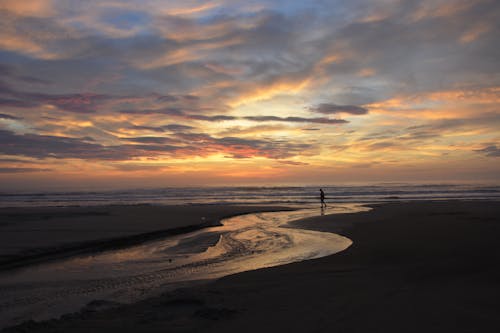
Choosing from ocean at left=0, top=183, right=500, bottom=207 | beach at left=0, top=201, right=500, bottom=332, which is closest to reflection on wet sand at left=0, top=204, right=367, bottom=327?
beach at left=0, top=201, right=500, bottom=332

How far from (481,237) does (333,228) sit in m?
7.27

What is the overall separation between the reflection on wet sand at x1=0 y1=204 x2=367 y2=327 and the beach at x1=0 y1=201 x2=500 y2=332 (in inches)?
36.5

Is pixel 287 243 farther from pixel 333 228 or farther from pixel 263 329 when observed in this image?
pixel 263 329

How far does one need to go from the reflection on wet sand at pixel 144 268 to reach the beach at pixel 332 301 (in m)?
Result: 0.93

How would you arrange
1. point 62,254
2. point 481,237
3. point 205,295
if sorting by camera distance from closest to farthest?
point 205,295, point 62,254, point 481,237

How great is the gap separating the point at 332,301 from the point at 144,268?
245 inches

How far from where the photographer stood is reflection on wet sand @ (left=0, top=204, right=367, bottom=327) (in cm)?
799

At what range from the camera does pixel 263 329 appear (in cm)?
586

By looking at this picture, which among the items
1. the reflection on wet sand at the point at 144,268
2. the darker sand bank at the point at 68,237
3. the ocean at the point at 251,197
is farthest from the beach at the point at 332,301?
the ocean at the point at 251,197

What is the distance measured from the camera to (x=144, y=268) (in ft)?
36.4

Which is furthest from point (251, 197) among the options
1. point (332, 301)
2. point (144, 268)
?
point (332, 301)

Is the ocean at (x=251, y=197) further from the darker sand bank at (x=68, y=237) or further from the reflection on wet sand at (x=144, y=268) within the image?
the reflection on wet sand at (x=144, y=268)

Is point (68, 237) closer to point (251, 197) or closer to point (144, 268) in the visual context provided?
point (144, 268)

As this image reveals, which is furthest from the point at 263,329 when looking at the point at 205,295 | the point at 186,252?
the point at 186,252
